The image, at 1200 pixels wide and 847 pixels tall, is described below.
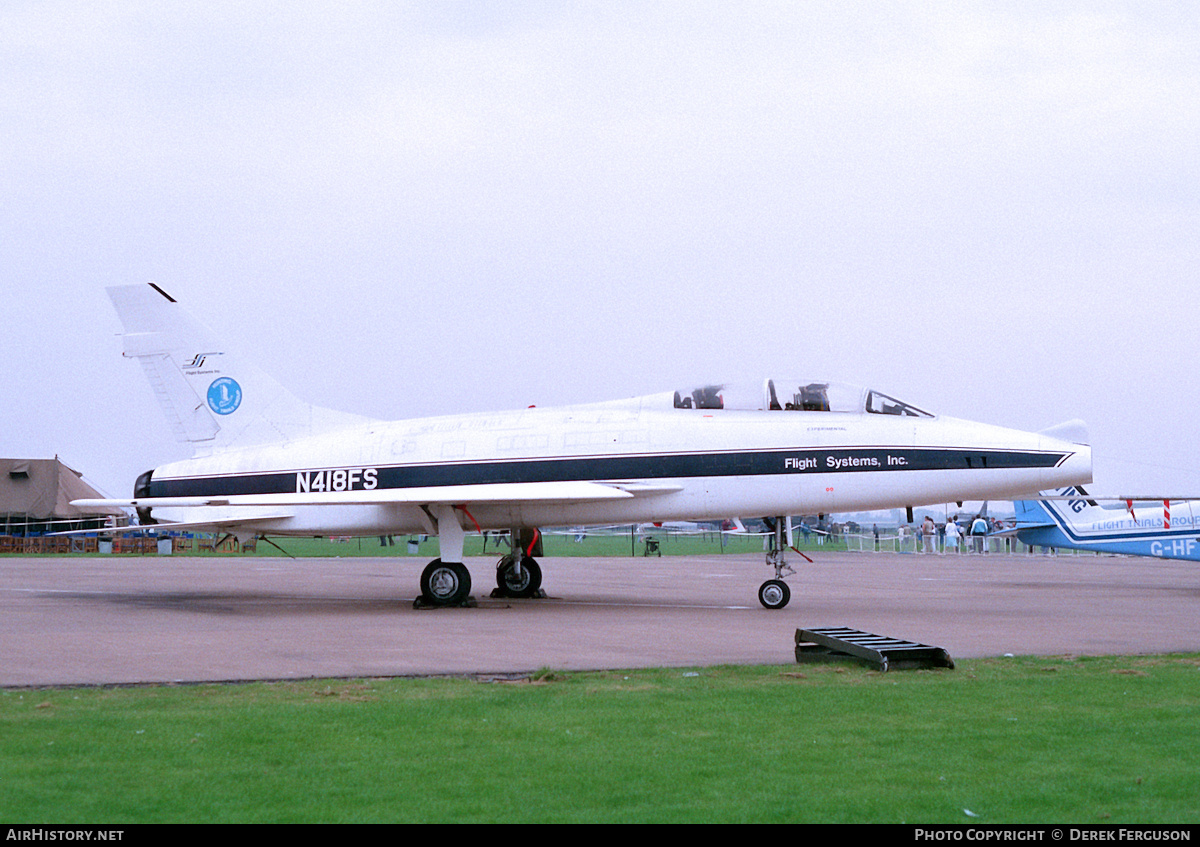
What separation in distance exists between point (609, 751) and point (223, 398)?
15967mm

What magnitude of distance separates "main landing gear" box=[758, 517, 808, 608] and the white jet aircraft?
0.12ft

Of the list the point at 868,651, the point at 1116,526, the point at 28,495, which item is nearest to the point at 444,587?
the point at 868,651

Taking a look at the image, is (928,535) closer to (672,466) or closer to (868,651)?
(672,466)

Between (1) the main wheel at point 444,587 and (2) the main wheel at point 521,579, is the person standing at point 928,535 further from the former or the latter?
(1) the main wheel at point 444,587

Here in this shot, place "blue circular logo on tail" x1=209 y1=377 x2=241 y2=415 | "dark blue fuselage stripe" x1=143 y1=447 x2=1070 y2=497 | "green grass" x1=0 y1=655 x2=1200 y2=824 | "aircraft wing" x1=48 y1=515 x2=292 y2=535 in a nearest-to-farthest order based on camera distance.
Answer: "green grass" x1=0 y1=655 x2=1200 y2=824
"dark blue fuselage stripe" x1=143 y1=447 x2=1070 y2=497
"aircraft wing" x1=48 y1=515 x2=292 y2=535
"blue circular logo on tail" x1=209 y1=377 x2=241 y2=415

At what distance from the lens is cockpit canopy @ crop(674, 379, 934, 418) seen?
17266 mm

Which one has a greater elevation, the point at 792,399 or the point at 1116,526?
the point at 792,399

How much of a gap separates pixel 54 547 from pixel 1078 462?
45618 millimetres

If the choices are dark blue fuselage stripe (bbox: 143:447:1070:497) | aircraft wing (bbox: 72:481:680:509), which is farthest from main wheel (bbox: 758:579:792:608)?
aircraft wing (bbox: 72:481:680:509)

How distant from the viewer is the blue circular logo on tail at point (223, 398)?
2025cm

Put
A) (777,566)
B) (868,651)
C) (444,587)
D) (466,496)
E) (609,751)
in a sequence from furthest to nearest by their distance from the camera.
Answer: (777,566), (444,587), (466,496), (868,651), (609,751)

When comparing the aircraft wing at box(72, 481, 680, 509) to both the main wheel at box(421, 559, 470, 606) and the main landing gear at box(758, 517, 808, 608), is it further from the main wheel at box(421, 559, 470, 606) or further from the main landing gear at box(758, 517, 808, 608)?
the main landing gear at box(758, 517, 808, 608)

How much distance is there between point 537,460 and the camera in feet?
59.1
